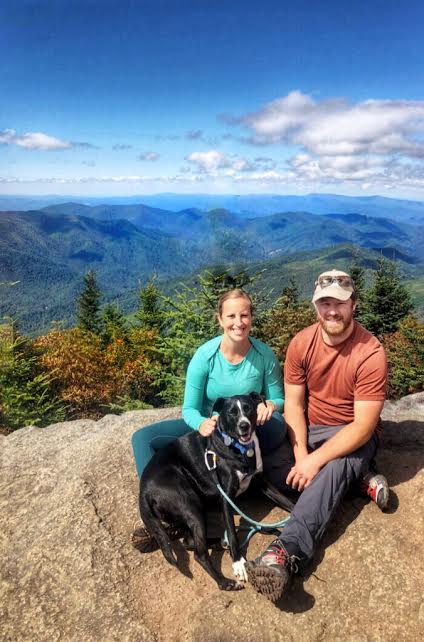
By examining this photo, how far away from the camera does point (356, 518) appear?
407cm

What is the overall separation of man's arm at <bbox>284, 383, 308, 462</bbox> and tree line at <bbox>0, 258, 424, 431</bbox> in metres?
11.0

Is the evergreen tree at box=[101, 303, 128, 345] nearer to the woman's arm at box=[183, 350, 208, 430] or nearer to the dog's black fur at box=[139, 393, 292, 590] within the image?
the woman's arm at box=[183, 350, 208, 430]

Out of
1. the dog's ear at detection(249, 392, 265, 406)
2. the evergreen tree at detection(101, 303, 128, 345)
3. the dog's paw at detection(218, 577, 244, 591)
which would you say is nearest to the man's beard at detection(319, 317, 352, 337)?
Answer: the dog's ear at detection(249, 392, 265, 406)

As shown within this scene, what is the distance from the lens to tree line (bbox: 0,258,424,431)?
57.3 feet

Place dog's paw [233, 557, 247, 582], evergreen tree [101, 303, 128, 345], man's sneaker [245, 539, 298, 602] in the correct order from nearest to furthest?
man's sneaker [245, 539, 298, 602], dog's paw [233, 557, 247, 582], evergreen tree [101, 303, 128, 345]

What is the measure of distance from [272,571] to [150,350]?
928 inches

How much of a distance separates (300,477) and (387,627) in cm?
128

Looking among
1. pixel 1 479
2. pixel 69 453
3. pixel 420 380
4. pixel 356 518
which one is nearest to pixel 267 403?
pixel 356 518

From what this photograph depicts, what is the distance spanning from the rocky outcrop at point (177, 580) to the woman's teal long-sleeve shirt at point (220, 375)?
131 cm

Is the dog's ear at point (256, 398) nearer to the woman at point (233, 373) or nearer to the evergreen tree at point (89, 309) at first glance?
the woman at point (233, 373)

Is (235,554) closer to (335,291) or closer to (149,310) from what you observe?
(335,291)

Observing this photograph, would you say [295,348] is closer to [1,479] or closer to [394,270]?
[1,479]

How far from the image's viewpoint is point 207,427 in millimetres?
3955

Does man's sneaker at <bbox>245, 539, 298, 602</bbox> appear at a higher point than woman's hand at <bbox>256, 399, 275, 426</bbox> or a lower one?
lower
